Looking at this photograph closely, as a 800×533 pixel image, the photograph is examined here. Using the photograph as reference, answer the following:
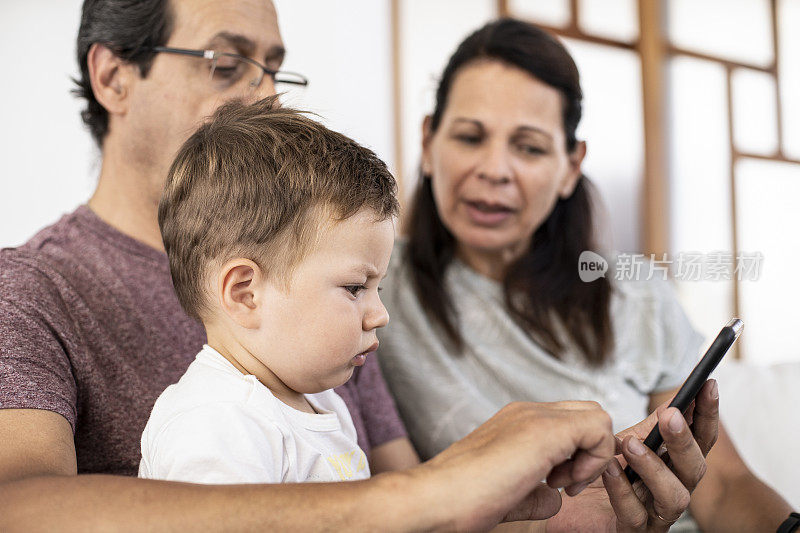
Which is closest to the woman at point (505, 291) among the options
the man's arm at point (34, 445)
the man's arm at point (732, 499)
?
the man's arm at point (732, 499)

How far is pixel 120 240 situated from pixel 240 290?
50 cm

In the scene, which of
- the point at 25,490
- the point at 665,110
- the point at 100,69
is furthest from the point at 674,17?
the point at 25,490

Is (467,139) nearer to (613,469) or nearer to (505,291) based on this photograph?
(505,291)

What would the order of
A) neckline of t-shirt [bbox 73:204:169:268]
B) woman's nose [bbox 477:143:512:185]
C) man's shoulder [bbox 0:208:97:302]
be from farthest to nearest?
woman's nose [bbox 477:143:512:185], neckline of t-shirt [bbox 73:204:169:268], man's shoulder [bbox 0:208:97:302]

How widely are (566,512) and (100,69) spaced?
1.07 metres

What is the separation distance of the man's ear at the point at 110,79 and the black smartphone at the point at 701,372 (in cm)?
101

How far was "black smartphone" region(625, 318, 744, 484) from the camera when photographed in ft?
2.99

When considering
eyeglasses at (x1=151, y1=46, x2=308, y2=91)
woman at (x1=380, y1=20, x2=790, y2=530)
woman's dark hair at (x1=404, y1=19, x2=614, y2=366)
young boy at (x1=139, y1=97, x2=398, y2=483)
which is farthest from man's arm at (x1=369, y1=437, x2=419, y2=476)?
eyeglasses at (x1=151, y1=46, x2=308, y2=91)

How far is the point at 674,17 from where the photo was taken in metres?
4.34

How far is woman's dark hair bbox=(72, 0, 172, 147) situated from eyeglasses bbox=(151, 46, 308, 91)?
0.03 m

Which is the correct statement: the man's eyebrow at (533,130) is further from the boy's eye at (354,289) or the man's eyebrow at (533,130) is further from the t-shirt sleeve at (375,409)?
the boy's eye at (354,289)

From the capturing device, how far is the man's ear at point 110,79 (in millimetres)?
1399

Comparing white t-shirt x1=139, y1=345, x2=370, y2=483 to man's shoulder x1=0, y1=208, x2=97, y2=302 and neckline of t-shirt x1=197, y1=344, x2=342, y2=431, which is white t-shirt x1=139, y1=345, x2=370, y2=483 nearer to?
neckline of t-shirt x1=197, y1=344, x2=342, y2=431

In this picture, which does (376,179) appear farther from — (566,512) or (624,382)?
(624,382)
